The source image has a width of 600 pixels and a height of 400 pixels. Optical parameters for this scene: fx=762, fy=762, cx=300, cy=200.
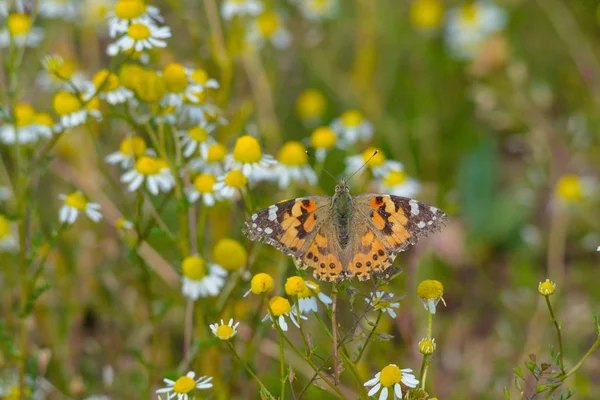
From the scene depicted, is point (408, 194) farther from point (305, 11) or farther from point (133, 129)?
point (305, 11)

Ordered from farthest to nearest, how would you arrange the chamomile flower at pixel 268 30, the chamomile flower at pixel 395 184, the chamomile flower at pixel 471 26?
the chamomile flower at pixel 471 26
the chamomile flower at pixel 268 30
the chamomile flower at pixel 395 184

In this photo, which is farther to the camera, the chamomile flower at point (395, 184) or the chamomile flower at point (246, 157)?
the chamomile flower at point (395, 184)

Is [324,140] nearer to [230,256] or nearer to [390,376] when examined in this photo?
[230,256]

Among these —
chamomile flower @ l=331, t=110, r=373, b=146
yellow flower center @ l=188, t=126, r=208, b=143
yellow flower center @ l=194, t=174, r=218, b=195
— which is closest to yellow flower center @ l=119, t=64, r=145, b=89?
yellow flower center @ l=188, t=126, r=208, b=143

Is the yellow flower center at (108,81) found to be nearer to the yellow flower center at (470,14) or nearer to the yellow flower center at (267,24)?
the yellow flower center at (267,24)

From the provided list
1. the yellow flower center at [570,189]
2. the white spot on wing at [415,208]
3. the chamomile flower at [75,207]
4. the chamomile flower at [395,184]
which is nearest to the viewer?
the white spot on wing at [415,208]

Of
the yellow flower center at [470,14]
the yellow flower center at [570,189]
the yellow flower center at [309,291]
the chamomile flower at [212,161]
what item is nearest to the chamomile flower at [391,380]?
the yellow flower center at [309,291]

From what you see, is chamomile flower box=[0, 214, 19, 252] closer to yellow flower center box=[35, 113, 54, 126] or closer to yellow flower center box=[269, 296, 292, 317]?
yellow flower center box=[35, 113, 54, 126]
